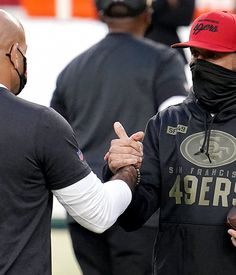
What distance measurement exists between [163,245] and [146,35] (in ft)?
8.75

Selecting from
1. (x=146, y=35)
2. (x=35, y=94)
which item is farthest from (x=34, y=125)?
(x=35, y=94)

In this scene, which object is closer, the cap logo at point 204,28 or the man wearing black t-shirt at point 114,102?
the cap logo at point 204,28

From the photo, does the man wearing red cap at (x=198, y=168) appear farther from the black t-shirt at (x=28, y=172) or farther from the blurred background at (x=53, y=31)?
the blurred background at (x=53, y=31)

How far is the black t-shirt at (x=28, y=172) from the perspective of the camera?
136 inches

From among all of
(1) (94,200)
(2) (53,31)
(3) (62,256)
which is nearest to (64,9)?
(2) (53,31)

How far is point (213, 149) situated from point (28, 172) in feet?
2.54

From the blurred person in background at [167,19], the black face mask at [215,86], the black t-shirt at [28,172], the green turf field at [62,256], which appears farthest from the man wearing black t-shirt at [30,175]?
the green turf field at [62,256]

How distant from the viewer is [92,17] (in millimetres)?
10852

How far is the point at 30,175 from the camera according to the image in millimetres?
3486

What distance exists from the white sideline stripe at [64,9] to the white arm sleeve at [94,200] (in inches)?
288

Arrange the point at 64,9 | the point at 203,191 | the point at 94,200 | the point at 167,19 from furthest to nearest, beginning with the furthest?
the point at 64,9 < the point at 167,19 < the point at 203,191 < the point at 94,200

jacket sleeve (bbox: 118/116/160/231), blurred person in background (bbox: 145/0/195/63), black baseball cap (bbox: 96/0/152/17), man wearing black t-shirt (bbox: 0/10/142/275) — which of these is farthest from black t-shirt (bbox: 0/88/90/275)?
blurred person in background (bbox: 145/0/195/63)

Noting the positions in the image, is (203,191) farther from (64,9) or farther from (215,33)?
(64,9)

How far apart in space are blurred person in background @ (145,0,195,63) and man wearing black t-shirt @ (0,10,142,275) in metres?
2.89
